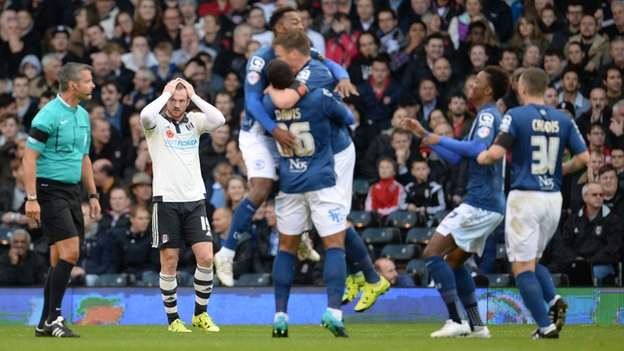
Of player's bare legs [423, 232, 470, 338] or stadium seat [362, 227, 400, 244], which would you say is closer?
player's bare legs [423, 232, 470, 338]

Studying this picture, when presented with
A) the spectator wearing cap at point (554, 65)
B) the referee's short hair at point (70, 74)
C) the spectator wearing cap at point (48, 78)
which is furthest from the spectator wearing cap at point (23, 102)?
the referee's short hair at point (70, 74)

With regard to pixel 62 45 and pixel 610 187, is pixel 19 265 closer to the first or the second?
pixel 62 45

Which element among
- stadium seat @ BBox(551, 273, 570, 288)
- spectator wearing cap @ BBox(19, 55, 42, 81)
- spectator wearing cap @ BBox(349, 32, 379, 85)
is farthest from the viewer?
spectator wearing cap @ BBox(19, 55, 42, 81)

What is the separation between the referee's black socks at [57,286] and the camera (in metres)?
14.6

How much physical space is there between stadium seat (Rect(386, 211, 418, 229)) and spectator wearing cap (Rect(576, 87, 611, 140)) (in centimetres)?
265

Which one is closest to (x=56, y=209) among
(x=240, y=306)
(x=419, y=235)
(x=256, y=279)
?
(x=240, y=306)

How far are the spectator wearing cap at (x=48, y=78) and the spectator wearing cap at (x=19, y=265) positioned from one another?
4608 mm

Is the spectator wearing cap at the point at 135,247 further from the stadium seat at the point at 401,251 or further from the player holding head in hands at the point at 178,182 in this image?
the player holding head in hands at the point at 178,182

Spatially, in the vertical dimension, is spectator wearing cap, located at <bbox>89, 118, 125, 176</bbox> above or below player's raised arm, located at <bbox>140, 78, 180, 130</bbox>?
below

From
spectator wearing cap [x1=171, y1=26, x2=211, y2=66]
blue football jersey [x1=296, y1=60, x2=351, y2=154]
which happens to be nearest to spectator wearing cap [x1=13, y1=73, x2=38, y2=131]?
spectator wearing cap [x1=171, y1=26, x2=211, y2=66]

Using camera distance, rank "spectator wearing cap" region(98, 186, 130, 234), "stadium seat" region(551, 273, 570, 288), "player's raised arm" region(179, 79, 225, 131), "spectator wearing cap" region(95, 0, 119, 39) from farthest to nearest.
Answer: "spectator wearing cap" region(95, 0, 119, 39) < "spectator wearing cap" region(98, 186, 130, 234) < "stadium seat" region(551, 273, 570, 288) < "player's raised arm" region(179, 79, 225, 131)

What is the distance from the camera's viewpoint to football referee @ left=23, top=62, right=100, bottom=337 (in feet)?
48.0

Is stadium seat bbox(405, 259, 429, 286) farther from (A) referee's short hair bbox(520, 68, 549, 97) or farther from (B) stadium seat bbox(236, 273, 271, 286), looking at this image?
(A) referee's short hair bbox(520, 68, 549, 97)

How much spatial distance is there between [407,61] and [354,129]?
1626 mm
